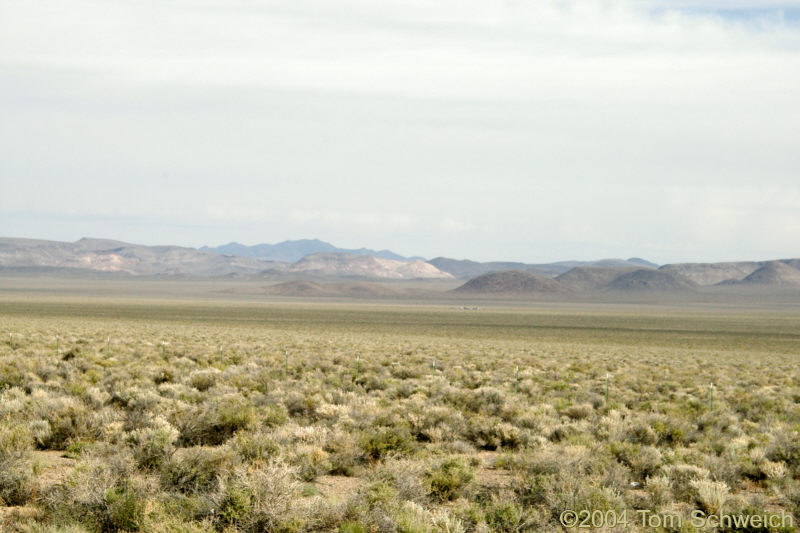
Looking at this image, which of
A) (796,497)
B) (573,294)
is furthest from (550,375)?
(573,294)

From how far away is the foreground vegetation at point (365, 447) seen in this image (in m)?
7.35

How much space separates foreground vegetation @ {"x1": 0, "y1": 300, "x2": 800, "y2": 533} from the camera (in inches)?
289

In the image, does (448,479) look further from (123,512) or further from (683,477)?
(123,512)

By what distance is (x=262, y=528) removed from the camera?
23.1ft

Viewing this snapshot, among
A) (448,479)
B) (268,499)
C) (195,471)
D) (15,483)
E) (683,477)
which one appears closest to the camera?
(268,499)

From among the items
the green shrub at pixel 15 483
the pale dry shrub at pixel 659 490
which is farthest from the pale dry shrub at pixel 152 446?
the pale dry shrub at pixel 659 490

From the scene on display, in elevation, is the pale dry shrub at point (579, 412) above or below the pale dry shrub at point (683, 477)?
below

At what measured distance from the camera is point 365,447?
10711mm

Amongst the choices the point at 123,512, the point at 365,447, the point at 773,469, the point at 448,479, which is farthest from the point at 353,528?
the point at 773,469

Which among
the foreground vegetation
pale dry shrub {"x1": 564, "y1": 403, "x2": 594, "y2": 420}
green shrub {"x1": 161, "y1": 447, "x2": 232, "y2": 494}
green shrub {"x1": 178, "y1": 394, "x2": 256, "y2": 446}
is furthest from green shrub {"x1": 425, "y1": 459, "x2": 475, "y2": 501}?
pale dry shrub {"x1": 564, "y1": 403, "x2": 594, "y2": 420}

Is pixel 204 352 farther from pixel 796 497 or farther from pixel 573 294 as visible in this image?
pixel 573 294

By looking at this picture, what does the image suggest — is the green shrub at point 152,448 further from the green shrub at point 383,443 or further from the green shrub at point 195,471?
the green shrub at point 383,443

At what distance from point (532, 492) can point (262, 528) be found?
350cm

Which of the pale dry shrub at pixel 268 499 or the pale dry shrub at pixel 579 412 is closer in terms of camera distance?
the pale dry shrub at pixel 268 499
